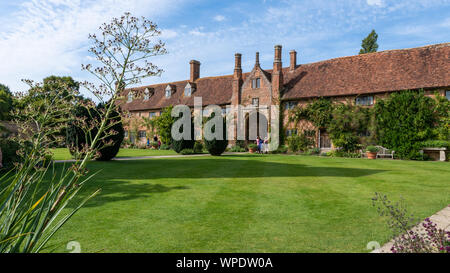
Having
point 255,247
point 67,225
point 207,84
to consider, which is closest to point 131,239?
point 67,225

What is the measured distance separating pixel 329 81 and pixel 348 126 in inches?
223

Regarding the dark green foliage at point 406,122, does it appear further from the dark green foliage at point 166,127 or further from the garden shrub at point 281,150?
the dark green foliage at point 166,127

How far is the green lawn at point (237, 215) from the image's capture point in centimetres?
435

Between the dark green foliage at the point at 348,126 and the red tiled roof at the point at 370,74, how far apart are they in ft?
5.61

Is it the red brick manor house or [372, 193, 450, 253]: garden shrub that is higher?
the red brick manor house

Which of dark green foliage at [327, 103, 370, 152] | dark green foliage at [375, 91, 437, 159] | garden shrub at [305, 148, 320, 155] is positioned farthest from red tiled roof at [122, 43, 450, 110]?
garden shrub at [305, 148, 320, 155]

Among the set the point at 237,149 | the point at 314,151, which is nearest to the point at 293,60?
the point at 314,151

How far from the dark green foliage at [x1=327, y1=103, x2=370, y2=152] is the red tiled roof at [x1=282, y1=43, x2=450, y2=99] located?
1.73m

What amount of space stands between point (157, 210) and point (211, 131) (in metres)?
18.0

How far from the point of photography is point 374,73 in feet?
90.6

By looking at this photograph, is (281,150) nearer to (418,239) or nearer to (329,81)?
(329,81)

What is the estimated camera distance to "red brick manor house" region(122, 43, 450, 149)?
25.0 m

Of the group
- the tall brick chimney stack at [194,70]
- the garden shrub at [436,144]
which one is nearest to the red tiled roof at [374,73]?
the garden shrub at [436,144]

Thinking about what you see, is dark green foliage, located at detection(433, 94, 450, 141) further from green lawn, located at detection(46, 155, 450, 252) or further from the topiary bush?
the topiary bush
